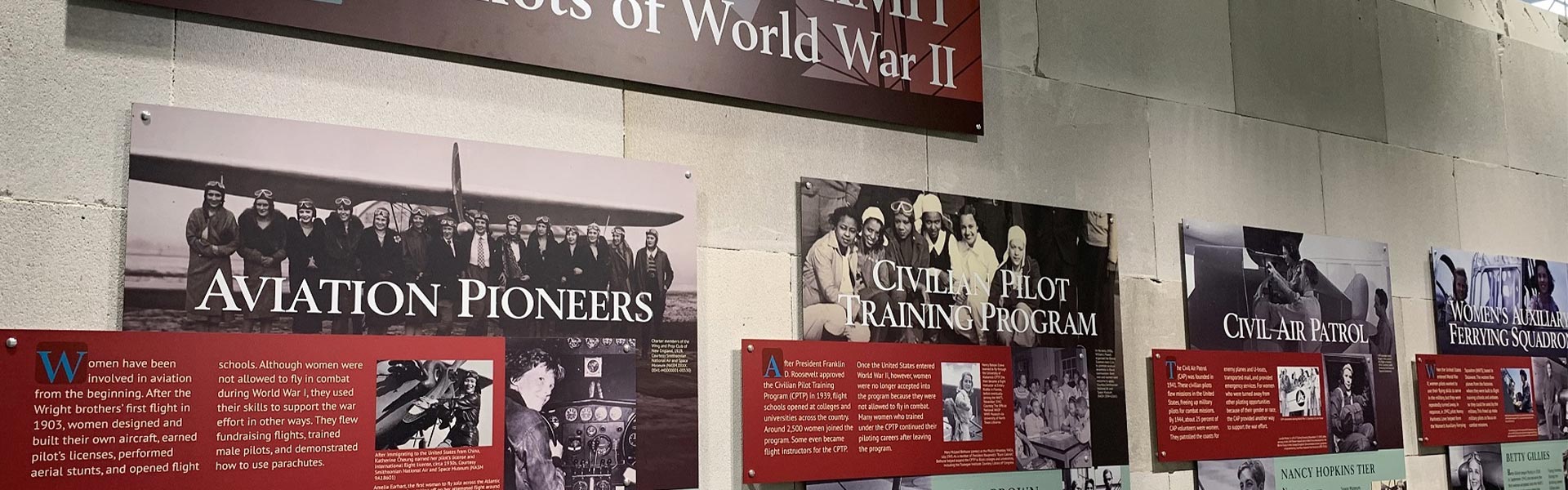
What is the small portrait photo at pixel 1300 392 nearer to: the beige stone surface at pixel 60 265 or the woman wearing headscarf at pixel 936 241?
the woman wearing headscarf at pixel 936 241

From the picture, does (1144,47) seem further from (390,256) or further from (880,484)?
(390,256)

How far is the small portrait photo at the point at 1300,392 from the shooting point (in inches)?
136

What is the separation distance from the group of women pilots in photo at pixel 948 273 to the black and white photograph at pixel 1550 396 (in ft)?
6.44

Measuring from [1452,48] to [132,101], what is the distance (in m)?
3.96

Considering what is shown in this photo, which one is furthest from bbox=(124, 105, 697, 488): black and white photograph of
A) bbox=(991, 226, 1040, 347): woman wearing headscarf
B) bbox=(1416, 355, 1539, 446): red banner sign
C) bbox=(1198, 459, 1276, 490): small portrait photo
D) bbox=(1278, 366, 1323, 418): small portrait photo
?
bbox=(1416, 355, 1539, 446): red banner sign

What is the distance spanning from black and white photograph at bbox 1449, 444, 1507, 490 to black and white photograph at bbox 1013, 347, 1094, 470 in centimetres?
153

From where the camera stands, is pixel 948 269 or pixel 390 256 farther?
pixel 948 269

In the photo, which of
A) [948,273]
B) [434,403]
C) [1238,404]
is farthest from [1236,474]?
[434,403]

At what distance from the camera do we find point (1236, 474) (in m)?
3.31

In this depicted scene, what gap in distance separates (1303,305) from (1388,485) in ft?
1.90

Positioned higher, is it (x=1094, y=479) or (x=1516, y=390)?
(x=1516, y=390)

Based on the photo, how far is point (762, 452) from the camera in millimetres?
2490

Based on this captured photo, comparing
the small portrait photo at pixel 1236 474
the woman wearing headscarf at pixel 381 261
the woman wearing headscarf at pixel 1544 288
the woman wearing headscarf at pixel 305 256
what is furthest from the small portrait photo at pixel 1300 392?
the woman wearing headscarf at pixel 305 256

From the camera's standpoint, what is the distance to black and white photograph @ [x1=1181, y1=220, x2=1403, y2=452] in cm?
336
